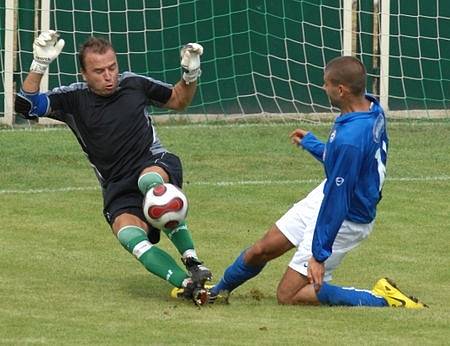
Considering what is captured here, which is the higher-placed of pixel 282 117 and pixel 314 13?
pixel 314 13

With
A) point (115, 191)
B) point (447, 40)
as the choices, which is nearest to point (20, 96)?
point (115, 191)

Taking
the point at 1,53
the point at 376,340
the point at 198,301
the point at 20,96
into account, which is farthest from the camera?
the point at 1,53

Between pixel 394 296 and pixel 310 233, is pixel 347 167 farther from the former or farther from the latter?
pixel 394 296

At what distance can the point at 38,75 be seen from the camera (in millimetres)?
8961

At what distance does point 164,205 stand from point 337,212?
3.61ft

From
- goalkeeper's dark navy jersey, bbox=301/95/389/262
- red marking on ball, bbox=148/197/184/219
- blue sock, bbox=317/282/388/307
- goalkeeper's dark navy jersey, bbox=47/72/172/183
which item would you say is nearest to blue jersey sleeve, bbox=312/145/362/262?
goalkeeper's dark navy jersey, bbox=301/95/389/262

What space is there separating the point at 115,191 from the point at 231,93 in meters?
8.64

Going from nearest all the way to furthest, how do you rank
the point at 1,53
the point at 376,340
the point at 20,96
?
the point at 376,340 → the point at 20,96 → the point at 1,53

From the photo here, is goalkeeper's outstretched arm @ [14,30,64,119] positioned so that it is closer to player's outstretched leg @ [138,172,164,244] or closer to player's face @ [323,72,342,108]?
player's outstretched leg @ [138,172,164,244]

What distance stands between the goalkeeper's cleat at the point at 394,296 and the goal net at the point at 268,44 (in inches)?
343

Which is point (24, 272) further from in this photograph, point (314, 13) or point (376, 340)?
point (314, 13)

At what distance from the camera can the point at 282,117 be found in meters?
17.4

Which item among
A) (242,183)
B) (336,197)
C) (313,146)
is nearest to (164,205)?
(313,146)

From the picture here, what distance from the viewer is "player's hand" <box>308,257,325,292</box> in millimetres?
7934
